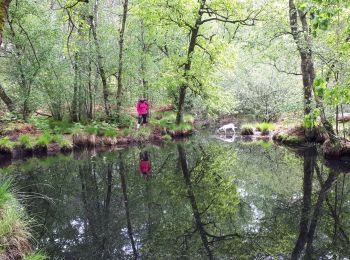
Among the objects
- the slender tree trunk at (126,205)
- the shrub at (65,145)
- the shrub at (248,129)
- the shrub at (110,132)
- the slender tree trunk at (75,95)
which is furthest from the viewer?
the shrub at (248,129)

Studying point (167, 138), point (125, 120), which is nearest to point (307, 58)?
point (167, 138)

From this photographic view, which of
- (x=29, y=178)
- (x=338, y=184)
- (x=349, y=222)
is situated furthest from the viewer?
(x=29, y=178)

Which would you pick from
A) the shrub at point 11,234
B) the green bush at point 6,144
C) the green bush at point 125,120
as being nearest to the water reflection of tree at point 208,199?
the shrub at point 11,234

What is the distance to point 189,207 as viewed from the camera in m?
8.23

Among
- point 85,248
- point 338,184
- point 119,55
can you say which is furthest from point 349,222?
point 119,55

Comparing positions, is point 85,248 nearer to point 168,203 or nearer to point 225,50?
point 168,203

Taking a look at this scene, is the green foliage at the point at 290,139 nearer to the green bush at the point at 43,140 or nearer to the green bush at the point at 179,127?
the green bush at the point at 179,127

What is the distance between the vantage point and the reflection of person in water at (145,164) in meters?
12.7

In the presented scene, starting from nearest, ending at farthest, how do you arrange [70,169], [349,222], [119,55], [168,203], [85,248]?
[85,248] → [349,222] → [168,203] → [70,169] → [119,55]

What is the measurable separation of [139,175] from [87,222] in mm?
4663

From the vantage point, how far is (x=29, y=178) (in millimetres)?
11438

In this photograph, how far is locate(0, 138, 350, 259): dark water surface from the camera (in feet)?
19.8

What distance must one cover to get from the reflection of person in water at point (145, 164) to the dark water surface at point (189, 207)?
1.6 inches

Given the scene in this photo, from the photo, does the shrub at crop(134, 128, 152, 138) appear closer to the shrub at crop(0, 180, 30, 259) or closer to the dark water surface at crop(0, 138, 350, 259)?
the dark water surface at crop(0, 138, 350, 259)
